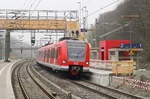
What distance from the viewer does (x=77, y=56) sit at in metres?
17.2

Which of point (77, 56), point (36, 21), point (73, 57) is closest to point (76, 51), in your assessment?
point (77, 56)

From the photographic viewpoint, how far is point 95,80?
17.4 meters

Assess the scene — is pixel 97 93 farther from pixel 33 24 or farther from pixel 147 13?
pixel 147 13

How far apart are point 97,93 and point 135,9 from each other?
38861mm

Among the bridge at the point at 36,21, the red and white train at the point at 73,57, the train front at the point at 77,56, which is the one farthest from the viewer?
the bridge at the point at 36,21

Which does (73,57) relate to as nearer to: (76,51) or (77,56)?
(77,56)

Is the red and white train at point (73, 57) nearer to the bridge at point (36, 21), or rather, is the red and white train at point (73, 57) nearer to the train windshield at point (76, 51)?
the train windshield at point (76, 51)

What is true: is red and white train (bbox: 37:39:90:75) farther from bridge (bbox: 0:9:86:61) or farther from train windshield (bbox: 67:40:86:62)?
bridge (bbox: 0:9:86:61)

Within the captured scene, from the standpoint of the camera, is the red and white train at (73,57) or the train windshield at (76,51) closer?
the red and white train at (73,57)

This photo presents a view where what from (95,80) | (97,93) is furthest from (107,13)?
(97,93)

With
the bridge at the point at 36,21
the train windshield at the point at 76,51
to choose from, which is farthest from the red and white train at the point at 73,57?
the bridge at the point at 36,21

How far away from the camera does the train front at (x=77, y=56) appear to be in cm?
1703

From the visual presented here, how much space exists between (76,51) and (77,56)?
377 millimetres

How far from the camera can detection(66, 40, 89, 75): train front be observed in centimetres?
1703
